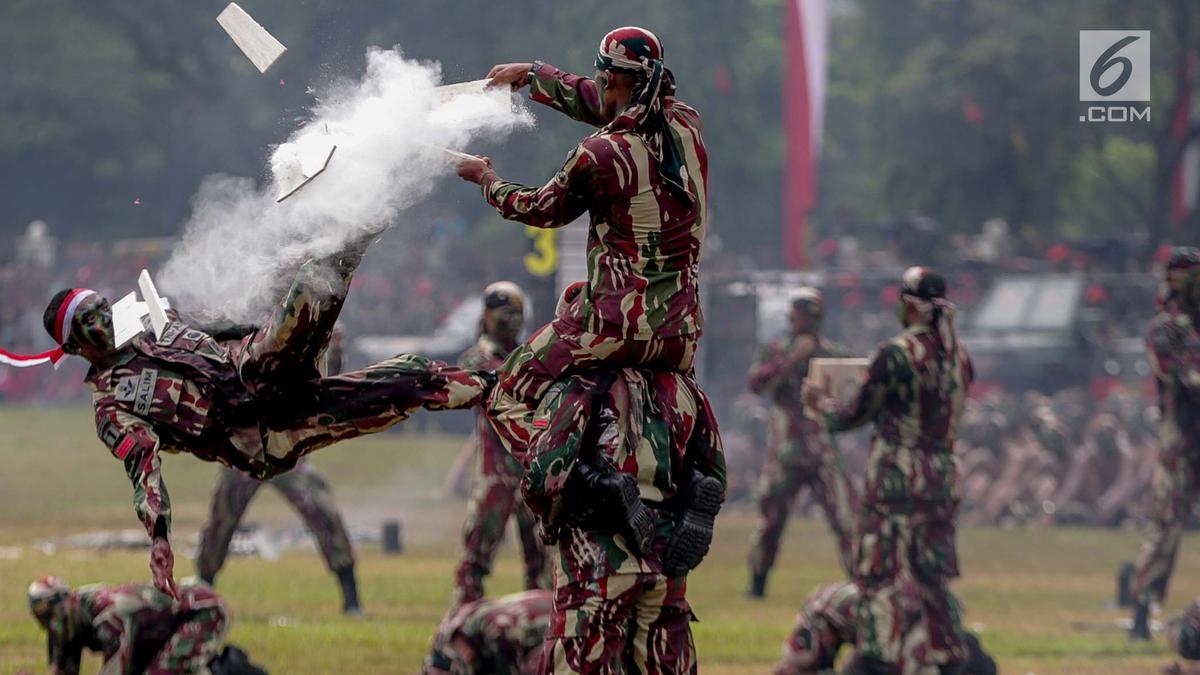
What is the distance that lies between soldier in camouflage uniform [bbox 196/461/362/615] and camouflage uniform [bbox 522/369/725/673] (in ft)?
19.1

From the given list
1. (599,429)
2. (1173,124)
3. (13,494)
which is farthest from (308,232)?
(1173,124)

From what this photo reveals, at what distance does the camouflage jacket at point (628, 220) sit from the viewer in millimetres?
6965

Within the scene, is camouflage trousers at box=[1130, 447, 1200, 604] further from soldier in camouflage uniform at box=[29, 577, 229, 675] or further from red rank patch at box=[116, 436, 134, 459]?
red rank patch at box=[116, 436, 134, 459]

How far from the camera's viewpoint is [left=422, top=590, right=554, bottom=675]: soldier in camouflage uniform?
8.73m

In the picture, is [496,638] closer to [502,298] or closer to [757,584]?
[502,298]

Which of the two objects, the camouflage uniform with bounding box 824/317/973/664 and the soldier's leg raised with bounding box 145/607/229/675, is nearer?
the soldier's leg raised with bounding box 145/607/229/675

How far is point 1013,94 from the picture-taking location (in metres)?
35.0

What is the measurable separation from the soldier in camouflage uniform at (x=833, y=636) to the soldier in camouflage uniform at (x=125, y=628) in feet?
11.4

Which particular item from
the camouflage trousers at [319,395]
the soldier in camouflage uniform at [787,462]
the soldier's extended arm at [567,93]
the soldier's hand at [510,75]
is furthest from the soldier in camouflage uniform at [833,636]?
the soldier in camouflage uniform at [787,462]

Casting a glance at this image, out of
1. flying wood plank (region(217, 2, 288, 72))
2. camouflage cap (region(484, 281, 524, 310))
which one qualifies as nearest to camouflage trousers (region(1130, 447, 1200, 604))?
camouflage cap (region(484, 281, 524, 310))

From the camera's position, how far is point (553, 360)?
721 centimetres

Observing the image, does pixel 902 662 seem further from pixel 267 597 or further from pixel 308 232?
pixel 267 597

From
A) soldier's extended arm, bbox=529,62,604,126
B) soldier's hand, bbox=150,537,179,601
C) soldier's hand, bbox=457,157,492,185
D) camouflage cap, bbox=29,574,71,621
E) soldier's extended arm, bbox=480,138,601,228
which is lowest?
camouflage cap, bbox=29,574,71,621

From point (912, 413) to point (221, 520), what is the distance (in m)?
4.88
